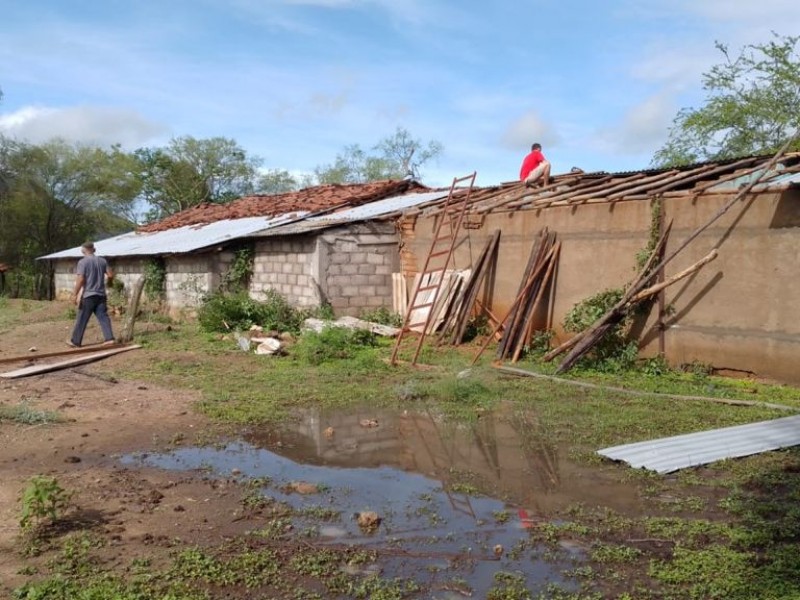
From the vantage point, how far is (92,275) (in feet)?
36.8

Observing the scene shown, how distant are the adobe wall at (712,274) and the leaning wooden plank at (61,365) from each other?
6.89 m

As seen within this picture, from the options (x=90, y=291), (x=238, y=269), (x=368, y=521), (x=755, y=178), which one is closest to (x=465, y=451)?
(x=368, y=521)

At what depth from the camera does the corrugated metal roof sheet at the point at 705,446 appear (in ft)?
→ 17.3

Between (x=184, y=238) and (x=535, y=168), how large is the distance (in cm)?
1013

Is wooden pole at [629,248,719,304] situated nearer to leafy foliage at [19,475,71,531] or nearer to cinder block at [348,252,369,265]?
cinder block at [348,252,369,265]

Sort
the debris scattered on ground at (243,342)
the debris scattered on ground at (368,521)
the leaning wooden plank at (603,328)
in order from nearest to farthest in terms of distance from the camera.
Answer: the debris scattered on ground at (368,521), the leaning wooden plank at (603,328), the debris scattered on ground at (243,342)

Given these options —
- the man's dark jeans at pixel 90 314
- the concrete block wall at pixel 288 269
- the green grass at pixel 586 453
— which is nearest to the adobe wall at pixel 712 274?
the green grass at pixel 586 453

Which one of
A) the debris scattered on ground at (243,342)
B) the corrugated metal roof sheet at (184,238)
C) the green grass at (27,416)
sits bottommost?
the green grass at (27,416)

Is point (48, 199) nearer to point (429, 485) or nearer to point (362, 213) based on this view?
point (362, 213)

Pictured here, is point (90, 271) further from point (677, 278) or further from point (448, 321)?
point (677, 278)

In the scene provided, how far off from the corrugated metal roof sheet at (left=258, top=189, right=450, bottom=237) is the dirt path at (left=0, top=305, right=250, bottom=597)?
5842 millimetres

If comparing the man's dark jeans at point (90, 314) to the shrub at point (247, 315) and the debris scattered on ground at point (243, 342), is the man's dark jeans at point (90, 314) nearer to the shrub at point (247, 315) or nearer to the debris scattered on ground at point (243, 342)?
the debris scattered on ground at point (243, 342)

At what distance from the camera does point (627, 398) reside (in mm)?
7527

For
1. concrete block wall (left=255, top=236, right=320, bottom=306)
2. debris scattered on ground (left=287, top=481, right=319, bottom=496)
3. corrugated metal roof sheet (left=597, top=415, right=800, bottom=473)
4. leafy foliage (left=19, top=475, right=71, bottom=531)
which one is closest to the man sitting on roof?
concrete block wall (left=255, top=236, right=320, bottom=306)
